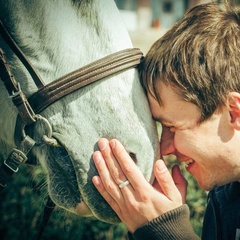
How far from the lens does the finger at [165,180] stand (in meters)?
1.84

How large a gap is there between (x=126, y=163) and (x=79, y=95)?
0.32 m

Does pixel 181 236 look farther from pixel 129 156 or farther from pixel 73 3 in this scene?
pixel 73 3

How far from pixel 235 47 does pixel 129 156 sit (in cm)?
61

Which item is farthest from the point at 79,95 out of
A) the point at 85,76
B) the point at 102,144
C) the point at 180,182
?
the point at 180,182

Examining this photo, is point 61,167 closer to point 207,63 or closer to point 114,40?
point 114,40

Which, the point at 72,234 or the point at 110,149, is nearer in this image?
the point at 110,149

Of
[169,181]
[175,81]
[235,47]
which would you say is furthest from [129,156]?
[235,47]

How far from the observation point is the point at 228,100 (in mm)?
1902

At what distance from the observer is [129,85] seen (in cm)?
185

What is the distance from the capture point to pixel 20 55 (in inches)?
75.7

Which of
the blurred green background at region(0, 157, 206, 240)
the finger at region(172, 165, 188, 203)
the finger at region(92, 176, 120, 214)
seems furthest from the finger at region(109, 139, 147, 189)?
the blurred green background at region(0, 157, 206, 240)

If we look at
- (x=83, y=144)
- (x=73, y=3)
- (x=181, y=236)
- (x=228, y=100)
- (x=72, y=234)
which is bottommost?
(x=72, y=234)

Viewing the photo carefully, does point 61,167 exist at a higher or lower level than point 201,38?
lower

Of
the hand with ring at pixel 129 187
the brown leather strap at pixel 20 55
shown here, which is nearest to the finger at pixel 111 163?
the hand with ring at pixel 129 187
